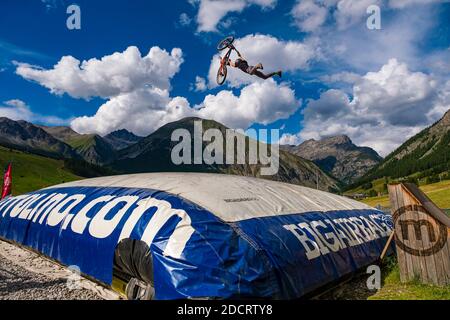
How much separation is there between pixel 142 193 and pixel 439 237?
34.4ft

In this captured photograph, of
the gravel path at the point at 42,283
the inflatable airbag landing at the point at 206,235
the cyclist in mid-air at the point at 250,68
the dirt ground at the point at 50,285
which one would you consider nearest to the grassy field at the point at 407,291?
the dirt ground at the point at 50,285

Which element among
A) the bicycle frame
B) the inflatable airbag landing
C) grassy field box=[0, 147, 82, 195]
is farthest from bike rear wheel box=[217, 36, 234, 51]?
grassy field box=[0, 147, 82, 195]

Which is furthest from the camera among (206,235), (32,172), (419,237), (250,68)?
(32,172)

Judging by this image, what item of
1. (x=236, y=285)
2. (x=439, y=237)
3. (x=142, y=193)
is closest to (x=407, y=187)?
(x=439, y=237)

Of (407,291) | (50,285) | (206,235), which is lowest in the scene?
(407,291)

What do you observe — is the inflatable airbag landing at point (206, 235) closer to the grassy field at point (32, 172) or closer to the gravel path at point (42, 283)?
the gravel path at point (42, 283)

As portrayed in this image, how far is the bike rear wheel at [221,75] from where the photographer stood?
24094 mm

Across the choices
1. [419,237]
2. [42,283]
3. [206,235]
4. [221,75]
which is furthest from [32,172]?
[419,237]

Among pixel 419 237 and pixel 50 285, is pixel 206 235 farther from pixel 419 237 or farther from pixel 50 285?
pixel 419 237

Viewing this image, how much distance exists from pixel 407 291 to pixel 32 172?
184 m

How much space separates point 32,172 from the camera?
167 m

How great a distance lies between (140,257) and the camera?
34.1 ft

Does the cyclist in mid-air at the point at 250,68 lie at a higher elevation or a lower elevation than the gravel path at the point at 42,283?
higher

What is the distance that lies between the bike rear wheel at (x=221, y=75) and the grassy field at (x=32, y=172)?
134m
